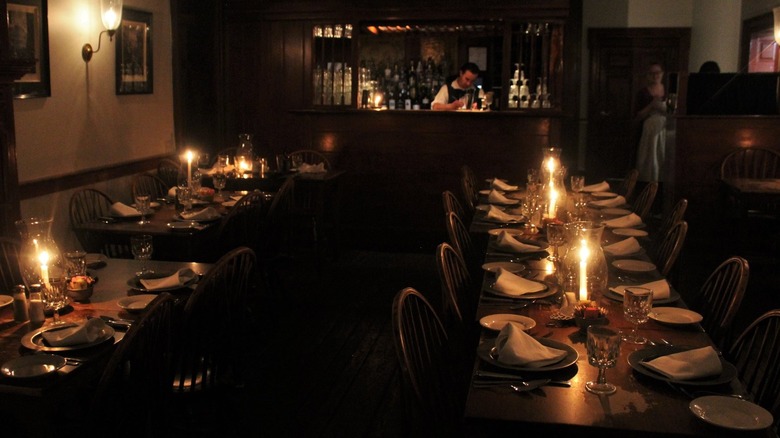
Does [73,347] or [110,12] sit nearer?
[73,347]

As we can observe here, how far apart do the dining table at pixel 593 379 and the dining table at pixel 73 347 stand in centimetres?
114

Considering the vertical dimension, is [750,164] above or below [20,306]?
above

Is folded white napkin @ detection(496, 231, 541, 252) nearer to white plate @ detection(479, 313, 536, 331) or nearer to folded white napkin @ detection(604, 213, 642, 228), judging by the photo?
folded white napkin @ detection(604, 213, 642, 228)

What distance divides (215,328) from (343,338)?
6.56 feet

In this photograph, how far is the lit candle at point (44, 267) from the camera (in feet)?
9.31

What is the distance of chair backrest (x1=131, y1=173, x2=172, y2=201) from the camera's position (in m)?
5.86

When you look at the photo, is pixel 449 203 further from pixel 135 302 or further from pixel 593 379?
pixel 593 379

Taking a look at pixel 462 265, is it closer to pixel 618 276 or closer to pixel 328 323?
pixel 618 276

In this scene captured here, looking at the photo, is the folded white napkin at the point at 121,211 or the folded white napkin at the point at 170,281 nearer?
the folded white napkin at the point at 170,281

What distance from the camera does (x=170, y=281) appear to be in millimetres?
3184

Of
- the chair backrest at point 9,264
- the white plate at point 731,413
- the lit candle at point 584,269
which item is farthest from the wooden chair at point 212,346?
the white plate at point 731,413

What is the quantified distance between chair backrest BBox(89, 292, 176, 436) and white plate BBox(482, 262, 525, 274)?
1.39m

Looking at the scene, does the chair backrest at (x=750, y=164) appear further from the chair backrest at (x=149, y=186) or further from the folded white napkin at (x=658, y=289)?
the chair backrest at (x=149, y=186)

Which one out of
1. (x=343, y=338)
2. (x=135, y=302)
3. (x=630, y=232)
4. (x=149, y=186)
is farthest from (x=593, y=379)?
(x=149, y=186)
